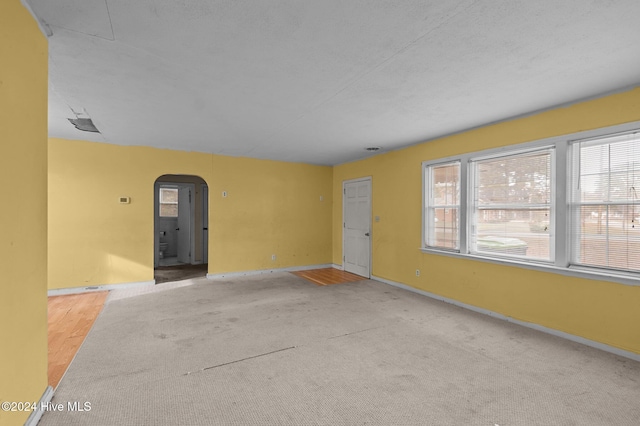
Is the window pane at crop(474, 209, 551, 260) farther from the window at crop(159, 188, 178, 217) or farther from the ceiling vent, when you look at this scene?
the window at crop(159, 188, 178, 217)

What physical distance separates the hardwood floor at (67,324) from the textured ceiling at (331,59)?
2.54m

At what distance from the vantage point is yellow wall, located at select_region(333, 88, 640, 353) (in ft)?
9.42

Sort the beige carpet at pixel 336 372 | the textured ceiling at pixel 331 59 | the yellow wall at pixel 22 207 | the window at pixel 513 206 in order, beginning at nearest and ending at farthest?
the yellow wall at pixel 22 207, the textured ceiling at pixel 331 59, the beige carpet at pixel 336 372, the window at pixel 513 206

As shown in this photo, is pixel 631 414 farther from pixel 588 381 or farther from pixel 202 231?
pixel 202 231

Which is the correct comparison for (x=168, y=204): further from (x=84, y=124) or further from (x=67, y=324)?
(x=67, y=324)

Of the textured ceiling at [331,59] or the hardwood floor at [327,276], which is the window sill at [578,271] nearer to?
the textured ceiling at [331,59]

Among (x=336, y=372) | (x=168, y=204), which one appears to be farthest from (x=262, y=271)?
(x=168, y=204)

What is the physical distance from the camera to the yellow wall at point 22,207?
1.52 metres

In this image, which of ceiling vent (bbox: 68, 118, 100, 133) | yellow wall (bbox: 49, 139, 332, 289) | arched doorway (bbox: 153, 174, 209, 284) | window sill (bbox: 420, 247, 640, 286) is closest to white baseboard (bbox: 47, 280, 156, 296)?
yellow wall (bbox: 49, 139, 332, 289)

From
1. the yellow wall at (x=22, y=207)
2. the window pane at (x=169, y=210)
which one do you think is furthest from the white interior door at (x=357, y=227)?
the window pane at (x=169, y=210)

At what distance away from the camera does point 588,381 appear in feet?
7.85

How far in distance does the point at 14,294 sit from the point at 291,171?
558 cm

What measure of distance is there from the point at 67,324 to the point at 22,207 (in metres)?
2.67

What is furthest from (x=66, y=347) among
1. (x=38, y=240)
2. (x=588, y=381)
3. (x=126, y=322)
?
(x=588, y=381)
